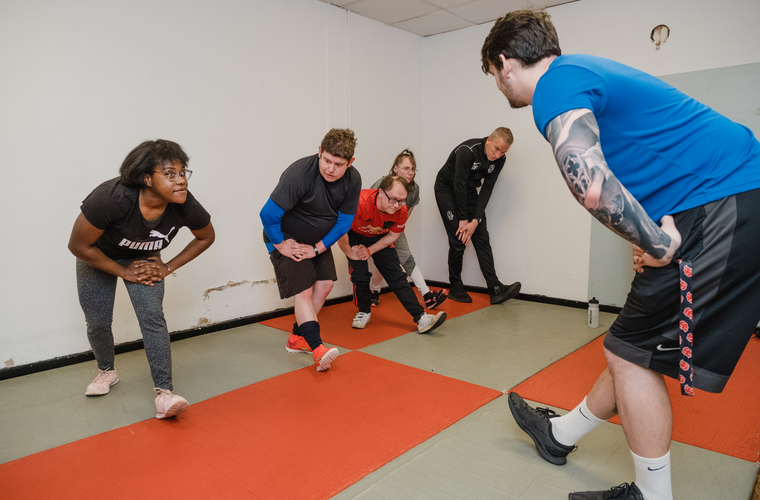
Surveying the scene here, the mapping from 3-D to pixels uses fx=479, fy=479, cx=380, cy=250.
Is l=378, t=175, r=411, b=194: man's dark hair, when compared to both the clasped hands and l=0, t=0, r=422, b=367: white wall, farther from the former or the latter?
the clasped hands

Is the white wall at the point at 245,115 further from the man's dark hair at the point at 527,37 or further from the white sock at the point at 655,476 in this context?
the white sock at the point at 655,476

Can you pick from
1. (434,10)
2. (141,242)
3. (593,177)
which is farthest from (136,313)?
(434,10)

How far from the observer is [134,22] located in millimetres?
3098

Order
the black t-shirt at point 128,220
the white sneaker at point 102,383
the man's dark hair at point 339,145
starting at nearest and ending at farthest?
the black t-shirt at point 128,220 → the white sneaker at point 102,383 → the man's dark hair at point 339,145

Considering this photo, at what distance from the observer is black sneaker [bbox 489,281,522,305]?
4.49 metres

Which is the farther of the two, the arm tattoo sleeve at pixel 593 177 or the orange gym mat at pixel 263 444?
the orange gym mat at pixel 263 444

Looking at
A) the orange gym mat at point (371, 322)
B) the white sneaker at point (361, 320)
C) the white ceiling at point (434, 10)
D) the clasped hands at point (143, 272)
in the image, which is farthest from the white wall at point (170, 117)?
the clasped hands at point (143, 272)

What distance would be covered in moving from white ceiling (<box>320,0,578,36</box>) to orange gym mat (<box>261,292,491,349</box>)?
8.80 feet

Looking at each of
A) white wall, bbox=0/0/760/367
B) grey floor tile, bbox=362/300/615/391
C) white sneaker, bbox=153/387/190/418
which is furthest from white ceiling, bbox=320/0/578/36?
white sneaker, bbox=153/387/190/418

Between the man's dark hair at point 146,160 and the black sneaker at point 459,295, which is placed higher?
the man's dark hair at point 146,160

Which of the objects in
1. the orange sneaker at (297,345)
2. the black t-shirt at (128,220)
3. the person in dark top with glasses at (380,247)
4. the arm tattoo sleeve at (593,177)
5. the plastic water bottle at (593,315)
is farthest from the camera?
the plastic water bottle at (593,315)

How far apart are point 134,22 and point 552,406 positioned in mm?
3385

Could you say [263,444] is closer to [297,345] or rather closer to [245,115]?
[297,345]

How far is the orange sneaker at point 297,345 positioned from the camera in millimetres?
3145
